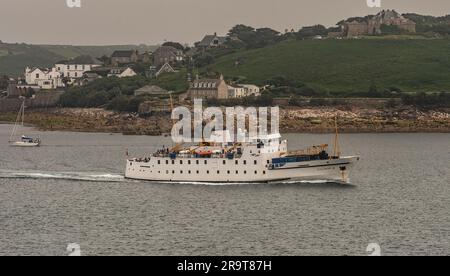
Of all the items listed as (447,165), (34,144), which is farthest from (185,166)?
(34,144)

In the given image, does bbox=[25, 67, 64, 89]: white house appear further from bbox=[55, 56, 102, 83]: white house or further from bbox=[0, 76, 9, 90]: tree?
bbox=[55, 56, 102, 83]: white house

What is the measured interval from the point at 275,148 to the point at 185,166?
6867 mm

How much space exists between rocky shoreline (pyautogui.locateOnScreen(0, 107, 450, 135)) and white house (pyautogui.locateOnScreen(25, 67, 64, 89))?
33.0m

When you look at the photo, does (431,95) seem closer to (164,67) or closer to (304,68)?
(304,68)

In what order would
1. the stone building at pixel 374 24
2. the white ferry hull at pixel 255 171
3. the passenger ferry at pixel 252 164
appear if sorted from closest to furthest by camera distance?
the passenger ferry at pixel 252 164
the white ferry hull at pixel 255 171
the stone building at pixel 374 24

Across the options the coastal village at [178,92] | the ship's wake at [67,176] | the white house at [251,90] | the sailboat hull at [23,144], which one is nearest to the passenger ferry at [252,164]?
the ship's wake at [67,176]

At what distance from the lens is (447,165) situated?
85938 mm

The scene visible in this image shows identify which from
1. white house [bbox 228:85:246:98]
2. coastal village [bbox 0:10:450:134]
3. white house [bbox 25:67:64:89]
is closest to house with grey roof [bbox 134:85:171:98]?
coastal village [bbox 0:10:450:134]

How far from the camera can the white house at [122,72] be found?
561ft

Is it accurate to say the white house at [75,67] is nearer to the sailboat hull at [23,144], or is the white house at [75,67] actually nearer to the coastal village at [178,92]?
the coastal village at [178,92]

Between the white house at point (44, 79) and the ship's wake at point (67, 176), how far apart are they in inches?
3844

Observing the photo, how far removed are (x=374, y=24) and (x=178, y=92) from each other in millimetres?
57648

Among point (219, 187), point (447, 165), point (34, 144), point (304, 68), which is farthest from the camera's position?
point (304, 68)

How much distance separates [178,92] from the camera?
146625mm
